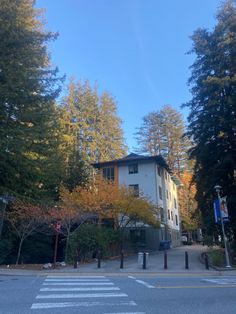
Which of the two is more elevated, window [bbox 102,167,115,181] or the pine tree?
the pine tree

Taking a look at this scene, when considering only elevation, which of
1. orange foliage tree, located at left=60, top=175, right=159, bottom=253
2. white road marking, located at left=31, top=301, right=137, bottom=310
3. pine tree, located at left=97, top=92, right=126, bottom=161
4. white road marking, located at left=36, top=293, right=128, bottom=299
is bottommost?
white road marking, located at left=31, top=301, right=137, bottom=310

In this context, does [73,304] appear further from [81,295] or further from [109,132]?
[109,132]

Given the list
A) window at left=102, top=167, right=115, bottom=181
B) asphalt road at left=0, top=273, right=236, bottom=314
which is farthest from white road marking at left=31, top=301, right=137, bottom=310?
window at left=102, top=167, right=115, bottom=181

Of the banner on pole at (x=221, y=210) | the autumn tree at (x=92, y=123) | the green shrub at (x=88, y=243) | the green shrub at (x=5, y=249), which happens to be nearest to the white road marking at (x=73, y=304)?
the banner on pole at (x=221, y=210)

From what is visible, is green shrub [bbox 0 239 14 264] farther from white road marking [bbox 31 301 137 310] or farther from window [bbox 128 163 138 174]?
window [bbox 128 163 138 174]

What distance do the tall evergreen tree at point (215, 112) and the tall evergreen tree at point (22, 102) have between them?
1137cm

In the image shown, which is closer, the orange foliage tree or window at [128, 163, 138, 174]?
the orange foliage tree

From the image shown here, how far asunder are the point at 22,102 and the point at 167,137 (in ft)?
138

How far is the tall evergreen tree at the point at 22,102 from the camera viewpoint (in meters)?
20.4

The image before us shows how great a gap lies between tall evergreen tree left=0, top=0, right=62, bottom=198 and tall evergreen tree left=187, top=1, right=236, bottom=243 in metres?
11.4

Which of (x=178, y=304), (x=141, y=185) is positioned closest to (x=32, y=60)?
(x=178, y=304)

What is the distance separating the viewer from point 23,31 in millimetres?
22203

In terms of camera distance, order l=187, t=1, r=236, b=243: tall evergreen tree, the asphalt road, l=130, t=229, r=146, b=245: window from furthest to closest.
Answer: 1. l=130, t=229, r=146, b=245: window
2. l=187, t=1, r=236, b=243: tall evergreen tree
3. the asphalt road

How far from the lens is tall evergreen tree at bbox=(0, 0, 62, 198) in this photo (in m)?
20.4
